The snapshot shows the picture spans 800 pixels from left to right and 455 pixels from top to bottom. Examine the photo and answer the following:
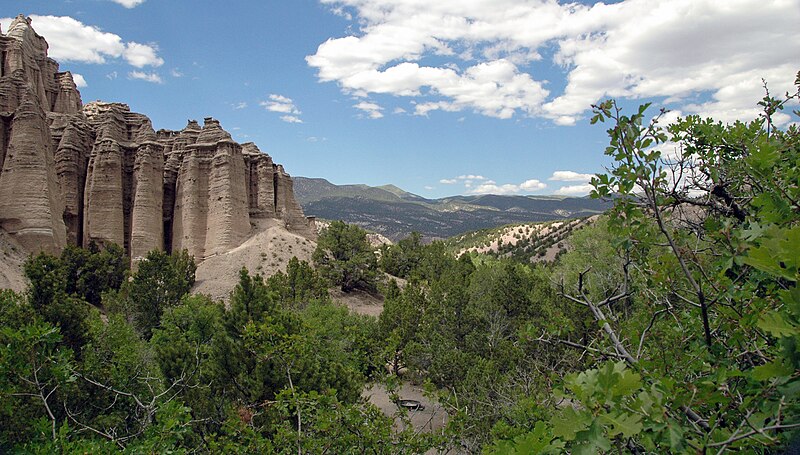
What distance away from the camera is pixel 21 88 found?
35.3 meters

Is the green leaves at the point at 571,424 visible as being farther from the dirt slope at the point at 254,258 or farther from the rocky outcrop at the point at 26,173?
the rocky outcrop at the point at 26,173

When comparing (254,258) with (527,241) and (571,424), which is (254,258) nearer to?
(571,424)

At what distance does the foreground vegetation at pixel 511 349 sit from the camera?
2.33 m

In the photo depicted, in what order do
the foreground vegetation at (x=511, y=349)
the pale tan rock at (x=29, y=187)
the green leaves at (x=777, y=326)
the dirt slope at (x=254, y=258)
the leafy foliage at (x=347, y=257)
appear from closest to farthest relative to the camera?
the green leaves at (x=777, y=326) → the foreground vegetation at (x=511, y=349) → the pale tan rock at (x=29, y=187) → the dirt slope at (x=254, y=258) → the leafy foliage at (x=347, y=257)

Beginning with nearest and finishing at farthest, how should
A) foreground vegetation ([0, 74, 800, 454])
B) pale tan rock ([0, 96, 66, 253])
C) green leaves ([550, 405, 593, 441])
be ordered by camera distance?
1. green leaves ([550, 405, 593, 441])
2. foreground vegetation ([0, 74, 800, 454])
3. pale tan rock ([0, 96, 66, 253])

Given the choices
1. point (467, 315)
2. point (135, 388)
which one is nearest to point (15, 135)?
point (135, 388)

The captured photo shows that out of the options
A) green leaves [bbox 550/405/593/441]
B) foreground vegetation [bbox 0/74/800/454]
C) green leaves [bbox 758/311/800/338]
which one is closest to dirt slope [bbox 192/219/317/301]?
foreground vegetation [bbox 0/74/800/454]

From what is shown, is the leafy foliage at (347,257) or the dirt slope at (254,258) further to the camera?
the leafy foliage at (347,257)

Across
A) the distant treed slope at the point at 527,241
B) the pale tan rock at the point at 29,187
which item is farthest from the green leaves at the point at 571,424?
the distant treed slope at the point at 527,241

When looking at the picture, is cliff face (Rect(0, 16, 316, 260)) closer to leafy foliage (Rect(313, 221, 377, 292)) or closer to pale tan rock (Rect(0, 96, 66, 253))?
pale tan rock (Rect(0, 96, 66, 253))

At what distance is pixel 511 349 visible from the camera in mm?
20453

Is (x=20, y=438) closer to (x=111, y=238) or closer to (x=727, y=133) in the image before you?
(x=727, y=133)

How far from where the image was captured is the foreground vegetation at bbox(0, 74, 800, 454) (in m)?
2.33

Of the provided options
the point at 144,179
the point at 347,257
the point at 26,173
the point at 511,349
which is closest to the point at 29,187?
the point at 26,173
